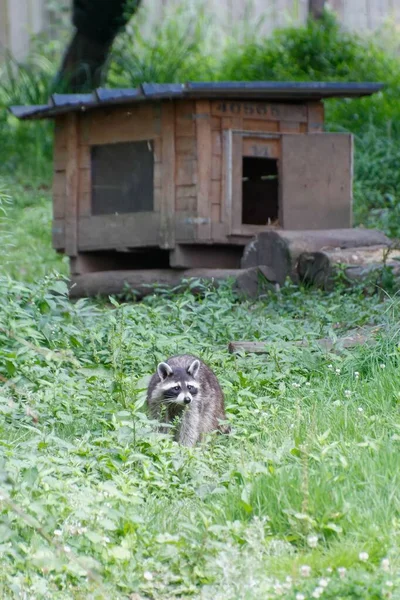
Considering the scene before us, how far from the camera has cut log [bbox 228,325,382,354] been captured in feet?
23.3

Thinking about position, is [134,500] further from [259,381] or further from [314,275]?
[314,275]

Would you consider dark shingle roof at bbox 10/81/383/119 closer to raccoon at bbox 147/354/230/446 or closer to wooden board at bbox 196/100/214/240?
wooden board at bbox 196/100/214/240

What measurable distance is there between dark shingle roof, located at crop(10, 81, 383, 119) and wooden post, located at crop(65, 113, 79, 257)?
0.84ft

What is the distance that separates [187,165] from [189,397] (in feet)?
17.3

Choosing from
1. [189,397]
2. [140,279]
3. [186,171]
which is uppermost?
[186,171]

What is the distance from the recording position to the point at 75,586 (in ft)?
13.1

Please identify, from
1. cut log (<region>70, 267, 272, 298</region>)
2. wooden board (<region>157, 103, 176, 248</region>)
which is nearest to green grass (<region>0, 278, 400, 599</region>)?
cut log (<region>70, 267, 272, 298</region>)

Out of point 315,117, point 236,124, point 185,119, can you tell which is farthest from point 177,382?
point 315,117

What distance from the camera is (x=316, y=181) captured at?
11438mm

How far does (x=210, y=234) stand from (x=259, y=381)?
441 centimetres

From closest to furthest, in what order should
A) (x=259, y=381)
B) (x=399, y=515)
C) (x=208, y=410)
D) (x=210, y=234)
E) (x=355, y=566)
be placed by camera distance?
1. (x=355, y=566)
2. (x=399, y=515)
3. (x=208, y=410)
4. (x=259, y=381)
5. (x=210, y=234)

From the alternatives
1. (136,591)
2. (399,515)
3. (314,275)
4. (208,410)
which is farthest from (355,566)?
(314,275)

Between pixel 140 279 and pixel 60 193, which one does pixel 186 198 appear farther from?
pixel 60 193

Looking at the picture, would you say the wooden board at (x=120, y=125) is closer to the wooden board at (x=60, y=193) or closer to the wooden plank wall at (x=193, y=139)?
the wooden plank wall at (x=193, y=139)
